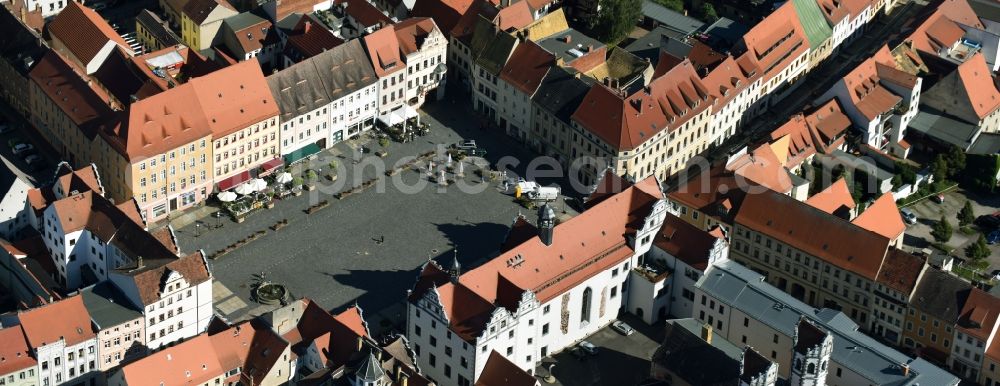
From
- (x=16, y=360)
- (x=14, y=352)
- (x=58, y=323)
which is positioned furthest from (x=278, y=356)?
(x=14, y=352)

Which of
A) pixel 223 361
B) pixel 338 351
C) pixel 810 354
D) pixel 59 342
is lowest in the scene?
pixel 223 361

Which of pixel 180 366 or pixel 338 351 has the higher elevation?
pixel 338 351

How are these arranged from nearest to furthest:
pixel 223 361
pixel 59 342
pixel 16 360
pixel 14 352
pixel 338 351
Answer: pixel 16 360 < pixel 14 352 < pixel 59 342 < pixel 223 361 < pixel 338 351

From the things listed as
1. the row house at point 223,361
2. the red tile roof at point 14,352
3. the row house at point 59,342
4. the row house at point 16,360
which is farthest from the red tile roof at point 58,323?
the row house at point 223,361

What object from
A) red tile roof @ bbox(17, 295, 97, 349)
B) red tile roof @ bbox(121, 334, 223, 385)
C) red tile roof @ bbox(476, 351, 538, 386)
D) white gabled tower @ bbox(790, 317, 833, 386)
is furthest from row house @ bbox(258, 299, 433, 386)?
white gabled tower @ bbox(790, 317, 833, 386)

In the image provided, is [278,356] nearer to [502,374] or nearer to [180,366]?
[180,366]

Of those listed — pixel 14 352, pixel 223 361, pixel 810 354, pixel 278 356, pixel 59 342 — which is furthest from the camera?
pixel 223 361

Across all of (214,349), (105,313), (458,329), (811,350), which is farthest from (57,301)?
(811,350)
